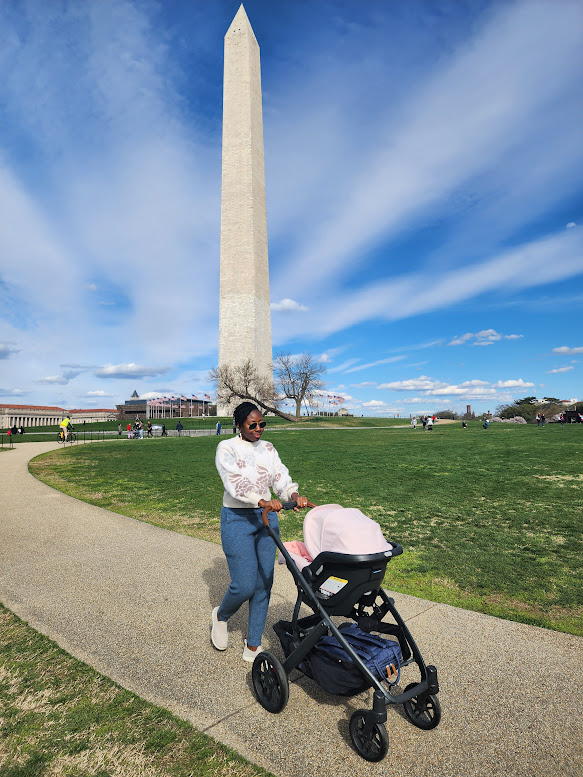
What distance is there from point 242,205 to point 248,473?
50.6 meters

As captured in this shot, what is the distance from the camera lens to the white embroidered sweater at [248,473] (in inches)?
Result: 119

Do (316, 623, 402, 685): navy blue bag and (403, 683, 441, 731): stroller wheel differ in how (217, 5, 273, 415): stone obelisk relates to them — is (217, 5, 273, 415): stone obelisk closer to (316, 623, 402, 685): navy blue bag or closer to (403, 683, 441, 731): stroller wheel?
(316, 623, 402, 685): navy blue bag

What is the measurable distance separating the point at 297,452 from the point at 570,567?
1395 cm

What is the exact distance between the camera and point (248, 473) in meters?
3.06

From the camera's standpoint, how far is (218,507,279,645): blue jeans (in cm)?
306

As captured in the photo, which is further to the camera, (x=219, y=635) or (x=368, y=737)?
(x=219, y=635)

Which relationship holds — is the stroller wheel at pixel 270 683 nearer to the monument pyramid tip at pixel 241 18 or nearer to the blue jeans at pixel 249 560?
the blue jeans at pixel 249 560

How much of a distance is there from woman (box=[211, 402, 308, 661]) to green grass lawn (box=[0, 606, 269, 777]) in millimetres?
775

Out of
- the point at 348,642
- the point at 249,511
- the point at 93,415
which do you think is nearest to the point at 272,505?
the point at 249,511

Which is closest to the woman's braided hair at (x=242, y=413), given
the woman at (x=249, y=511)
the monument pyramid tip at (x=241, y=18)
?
the woman at (x=249, y=511)

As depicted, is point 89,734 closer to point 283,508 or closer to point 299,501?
point 283,508

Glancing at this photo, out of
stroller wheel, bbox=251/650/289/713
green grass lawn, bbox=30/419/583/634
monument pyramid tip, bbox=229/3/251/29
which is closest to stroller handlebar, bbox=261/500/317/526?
stroller wheel, bbox=251/650/289/713

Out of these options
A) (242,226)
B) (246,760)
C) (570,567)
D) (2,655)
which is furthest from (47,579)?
(242,226)

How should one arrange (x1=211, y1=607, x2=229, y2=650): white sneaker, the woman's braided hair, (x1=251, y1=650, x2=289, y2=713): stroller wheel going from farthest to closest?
(x1=211, y1=607, x2=229, y2=650): white sneaker
the woman's braided hair
(x1=251, y1=650, x2=289, y2=713): stroller wheel
